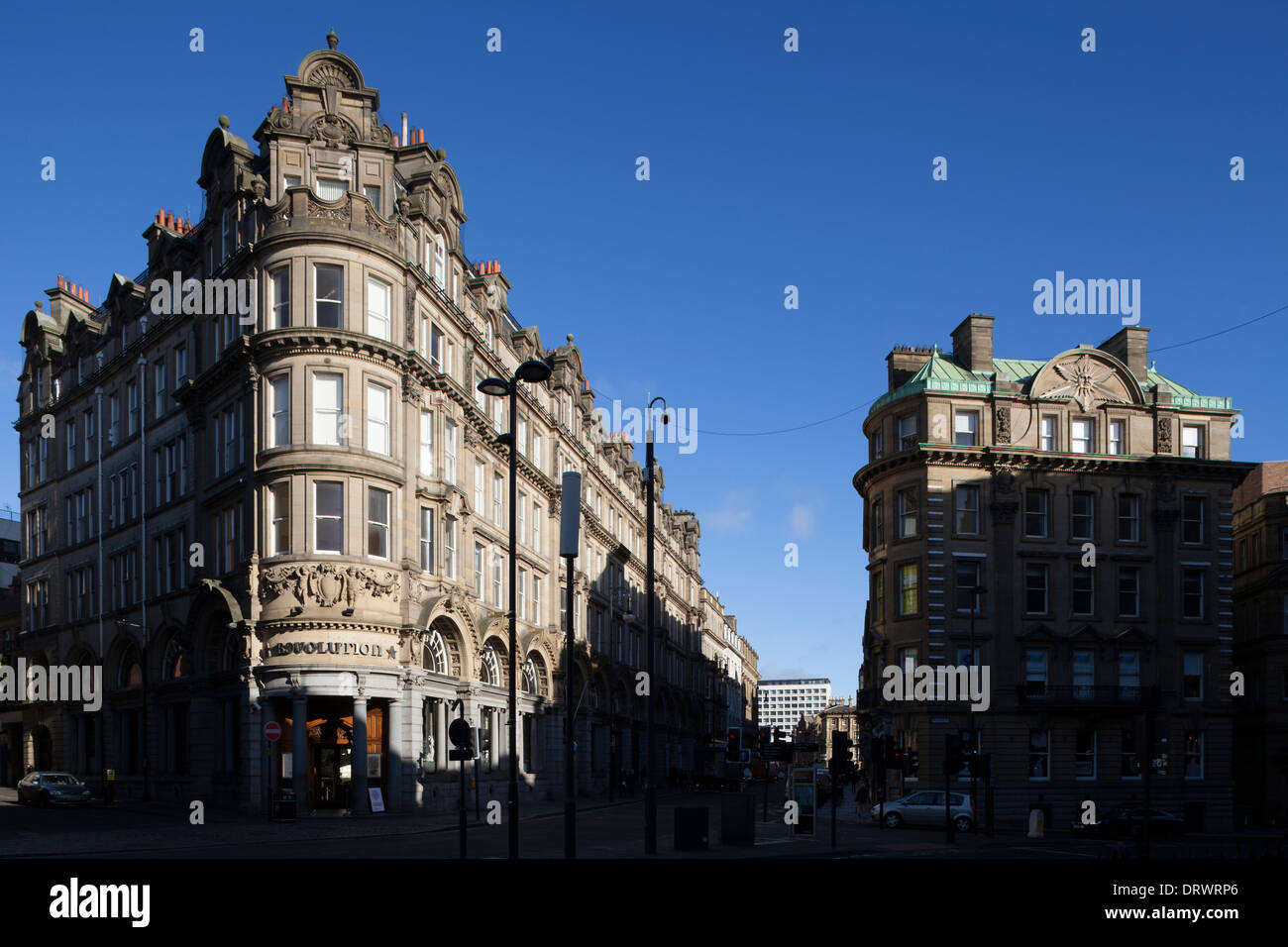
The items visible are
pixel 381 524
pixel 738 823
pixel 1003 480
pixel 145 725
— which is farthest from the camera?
pixel 1003 480

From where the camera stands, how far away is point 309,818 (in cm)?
3775

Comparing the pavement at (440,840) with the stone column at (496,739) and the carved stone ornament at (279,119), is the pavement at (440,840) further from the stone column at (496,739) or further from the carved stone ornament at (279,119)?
the carved stone ornament at (279,119)

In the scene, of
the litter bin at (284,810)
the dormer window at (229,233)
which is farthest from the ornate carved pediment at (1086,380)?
the litter bin at (284,810)

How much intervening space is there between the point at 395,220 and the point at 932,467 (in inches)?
1078

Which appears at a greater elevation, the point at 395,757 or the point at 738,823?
the point at 738,823

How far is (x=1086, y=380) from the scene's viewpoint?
56781 mm

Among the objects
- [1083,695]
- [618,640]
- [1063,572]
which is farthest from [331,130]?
[618,640]

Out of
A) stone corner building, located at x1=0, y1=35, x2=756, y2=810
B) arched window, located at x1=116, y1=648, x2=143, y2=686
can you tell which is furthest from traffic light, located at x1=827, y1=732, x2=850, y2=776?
arched window, located at x1=116, y1=648, x2=143, y2=686

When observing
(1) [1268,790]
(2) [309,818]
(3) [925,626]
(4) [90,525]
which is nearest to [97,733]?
(4) [90,525]

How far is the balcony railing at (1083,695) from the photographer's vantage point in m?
53.8

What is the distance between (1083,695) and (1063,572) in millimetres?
5759

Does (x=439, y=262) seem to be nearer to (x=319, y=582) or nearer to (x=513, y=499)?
(x=319, y=582)

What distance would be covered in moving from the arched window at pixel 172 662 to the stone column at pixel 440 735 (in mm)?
11369
